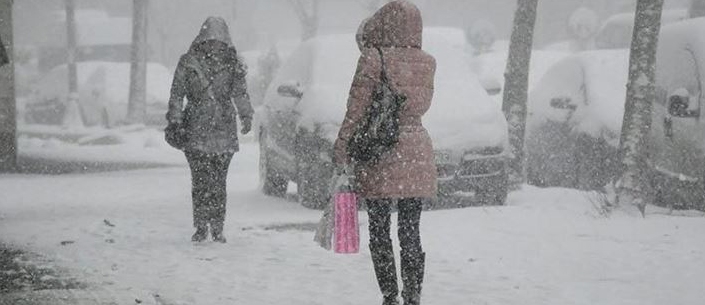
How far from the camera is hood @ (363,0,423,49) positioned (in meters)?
4.87

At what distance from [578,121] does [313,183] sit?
3.58m

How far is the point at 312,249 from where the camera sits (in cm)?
743

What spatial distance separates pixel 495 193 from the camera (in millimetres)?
9828

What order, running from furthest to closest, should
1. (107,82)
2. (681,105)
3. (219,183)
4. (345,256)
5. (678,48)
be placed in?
(107,82) < (678,48) < (681,105) < (219,183) < (345,256)

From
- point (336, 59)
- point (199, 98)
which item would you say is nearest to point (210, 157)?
point (199, 98)

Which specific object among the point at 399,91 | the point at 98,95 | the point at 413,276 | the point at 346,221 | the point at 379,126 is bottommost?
the point at 98,95

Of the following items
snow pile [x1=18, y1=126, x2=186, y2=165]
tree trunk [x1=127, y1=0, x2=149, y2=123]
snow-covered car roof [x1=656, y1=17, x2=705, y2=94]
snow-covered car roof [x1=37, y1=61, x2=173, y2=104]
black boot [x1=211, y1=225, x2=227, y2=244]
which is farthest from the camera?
snow-covered car roof [x1=37, y1=61, x2=173, y2=104]

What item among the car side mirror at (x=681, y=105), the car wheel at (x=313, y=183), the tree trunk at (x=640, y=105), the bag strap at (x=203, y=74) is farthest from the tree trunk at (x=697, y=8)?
the bag strap at (x=203, y=74)

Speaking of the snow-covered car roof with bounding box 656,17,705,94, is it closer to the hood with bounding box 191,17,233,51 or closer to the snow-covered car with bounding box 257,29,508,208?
the snow-covered car with bounding box 257,29,508,208

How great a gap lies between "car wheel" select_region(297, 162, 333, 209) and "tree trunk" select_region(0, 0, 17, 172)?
544cm

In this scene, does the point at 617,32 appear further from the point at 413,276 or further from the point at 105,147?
the point at 413,276

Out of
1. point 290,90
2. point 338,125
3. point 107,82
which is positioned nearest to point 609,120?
point 338,125

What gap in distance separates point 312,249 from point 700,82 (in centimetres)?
445

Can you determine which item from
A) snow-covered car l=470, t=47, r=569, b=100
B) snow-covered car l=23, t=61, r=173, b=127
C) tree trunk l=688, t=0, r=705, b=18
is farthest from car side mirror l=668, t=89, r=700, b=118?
snow-covered car l=23, t=61, r=173, b=127
